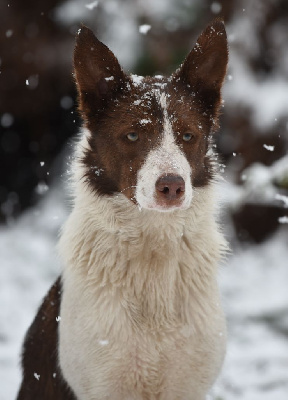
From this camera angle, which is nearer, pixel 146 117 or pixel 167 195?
pixel 167 195

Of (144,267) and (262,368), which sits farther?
(262,368)

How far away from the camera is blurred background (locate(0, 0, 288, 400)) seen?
8078 millimetres

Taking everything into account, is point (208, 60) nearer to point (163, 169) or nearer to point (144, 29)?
point (163, 169)

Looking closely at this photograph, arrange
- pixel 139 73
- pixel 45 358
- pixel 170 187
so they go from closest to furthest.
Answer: pixel 170 187
pixel 45 358
pixel 139 73

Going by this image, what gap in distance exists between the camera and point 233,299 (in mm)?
7371

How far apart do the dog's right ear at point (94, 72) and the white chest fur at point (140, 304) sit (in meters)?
0.50

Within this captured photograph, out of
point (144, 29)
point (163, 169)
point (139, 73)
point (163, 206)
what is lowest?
point (163, 206)

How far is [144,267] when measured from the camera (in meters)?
3.67

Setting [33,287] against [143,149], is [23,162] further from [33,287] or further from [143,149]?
[143,149]

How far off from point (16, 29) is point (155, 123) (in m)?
6.36

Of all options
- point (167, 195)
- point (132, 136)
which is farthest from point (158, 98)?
point (167, 195)

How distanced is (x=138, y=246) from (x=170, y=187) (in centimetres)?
60

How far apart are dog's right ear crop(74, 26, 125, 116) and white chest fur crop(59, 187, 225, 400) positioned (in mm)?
501

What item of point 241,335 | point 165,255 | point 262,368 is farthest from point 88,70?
point 241,335
